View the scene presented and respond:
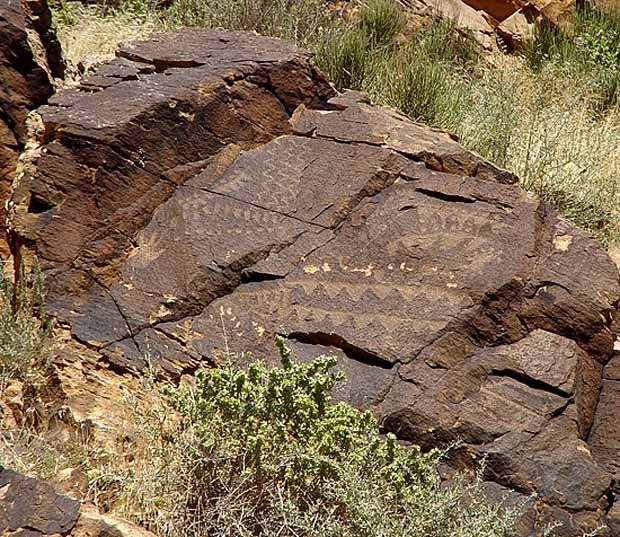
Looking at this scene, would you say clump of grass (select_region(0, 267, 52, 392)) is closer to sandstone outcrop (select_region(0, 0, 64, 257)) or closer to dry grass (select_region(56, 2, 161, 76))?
sandstone outcrop (select_region(0, 0, 64, 257))

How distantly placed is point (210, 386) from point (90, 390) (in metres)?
0.70

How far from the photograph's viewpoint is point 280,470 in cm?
305

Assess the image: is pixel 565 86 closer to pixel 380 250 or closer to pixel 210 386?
pixel 380 250

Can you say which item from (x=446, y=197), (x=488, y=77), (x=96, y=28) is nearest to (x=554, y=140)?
(x=488, y=77)

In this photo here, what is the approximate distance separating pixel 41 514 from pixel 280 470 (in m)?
0.83

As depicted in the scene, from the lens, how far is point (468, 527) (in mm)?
2844

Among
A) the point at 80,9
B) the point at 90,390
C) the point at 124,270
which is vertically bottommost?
the point at 80,9

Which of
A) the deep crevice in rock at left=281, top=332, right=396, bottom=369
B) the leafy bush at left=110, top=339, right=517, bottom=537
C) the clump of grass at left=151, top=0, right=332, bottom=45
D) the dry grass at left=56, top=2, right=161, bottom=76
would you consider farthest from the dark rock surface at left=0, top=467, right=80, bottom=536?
the clump of grass at left=151, top=0, right=332, bottom=45

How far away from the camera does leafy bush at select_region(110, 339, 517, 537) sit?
2.91 m

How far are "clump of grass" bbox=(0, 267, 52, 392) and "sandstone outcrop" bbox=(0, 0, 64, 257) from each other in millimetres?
557

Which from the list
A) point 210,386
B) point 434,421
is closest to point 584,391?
point 434,421

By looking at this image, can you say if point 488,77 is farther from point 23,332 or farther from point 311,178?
point 23,332

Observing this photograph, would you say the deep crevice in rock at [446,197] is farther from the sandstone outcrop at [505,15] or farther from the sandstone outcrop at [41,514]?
the sandstone outcrop at [505,15]

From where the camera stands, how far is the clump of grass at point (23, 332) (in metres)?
3.41
